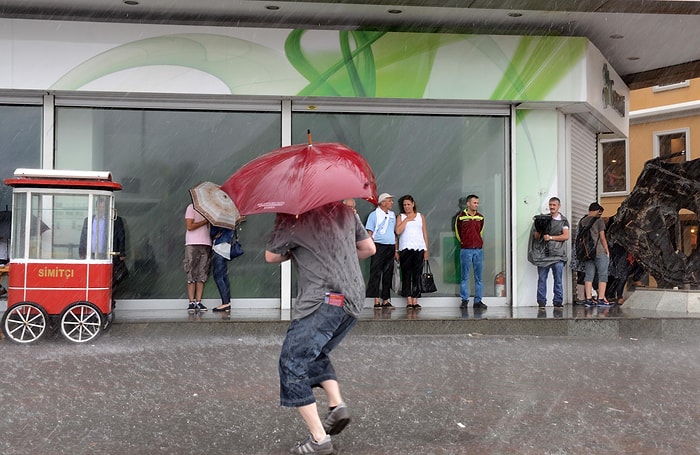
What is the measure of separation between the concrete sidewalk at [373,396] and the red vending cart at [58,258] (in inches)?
12.8

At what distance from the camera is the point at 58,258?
10.6 m

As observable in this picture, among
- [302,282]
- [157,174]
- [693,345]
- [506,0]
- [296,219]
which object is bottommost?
[693,345]

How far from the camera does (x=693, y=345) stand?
10953 millimetres

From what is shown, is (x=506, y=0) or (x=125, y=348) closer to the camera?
(x=125, y=348)

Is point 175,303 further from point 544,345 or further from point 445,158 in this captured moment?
point 544,345

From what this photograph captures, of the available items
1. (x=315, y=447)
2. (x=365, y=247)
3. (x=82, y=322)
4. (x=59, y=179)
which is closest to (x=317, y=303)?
(x=365, y=247)

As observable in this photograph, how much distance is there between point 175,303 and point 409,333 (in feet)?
14.5

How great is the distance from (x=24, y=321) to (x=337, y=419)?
21.5 ft

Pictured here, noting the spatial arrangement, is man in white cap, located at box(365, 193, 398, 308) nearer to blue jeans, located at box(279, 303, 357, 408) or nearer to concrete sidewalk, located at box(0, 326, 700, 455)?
concrete sidewalk, located at box(0, 326, 700, 455)

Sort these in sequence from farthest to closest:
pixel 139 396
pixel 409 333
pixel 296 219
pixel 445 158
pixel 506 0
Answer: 1. pixel 445 158
2. pixel 506 0
3. pixel 409 333
4. pixel 139 396
5. pixel 296 219

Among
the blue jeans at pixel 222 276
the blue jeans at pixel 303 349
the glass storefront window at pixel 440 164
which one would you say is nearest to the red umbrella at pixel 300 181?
the blue jeans at pixel 303 349

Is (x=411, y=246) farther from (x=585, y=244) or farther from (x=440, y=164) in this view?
(x=585, y=244)

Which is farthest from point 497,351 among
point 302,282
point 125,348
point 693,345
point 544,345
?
point 302,282

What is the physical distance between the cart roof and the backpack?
315 inches
